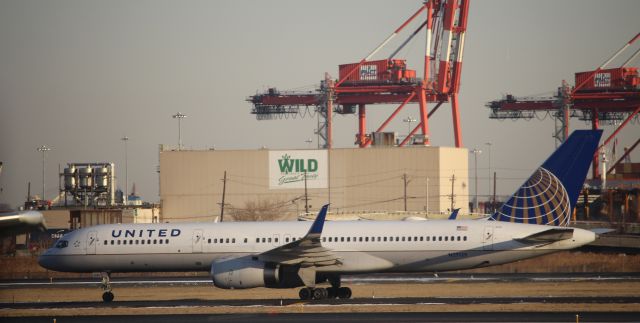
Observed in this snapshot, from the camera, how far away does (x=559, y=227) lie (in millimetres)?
37250

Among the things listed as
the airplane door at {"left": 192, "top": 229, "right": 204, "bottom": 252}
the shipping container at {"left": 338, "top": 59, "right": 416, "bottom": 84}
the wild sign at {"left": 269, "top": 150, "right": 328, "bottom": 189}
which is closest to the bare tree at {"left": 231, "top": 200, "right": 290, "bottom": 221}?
the wild sign at {"left": 269, "top": 150, "right": 328, "bottom": 189}

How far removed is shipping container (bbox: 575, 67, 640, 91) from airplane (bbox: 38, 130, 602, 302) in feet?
288

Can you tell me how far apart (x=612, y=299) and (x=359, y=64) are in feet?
282

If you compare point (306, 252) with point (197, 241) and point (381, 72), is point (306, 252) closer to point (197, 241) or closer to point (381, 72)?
point (197, 241)

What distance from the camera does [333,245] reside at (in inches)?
1465

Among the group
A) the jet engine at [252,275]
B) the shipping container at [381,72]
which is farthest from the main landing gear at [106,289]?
the shipping container at [381,72]

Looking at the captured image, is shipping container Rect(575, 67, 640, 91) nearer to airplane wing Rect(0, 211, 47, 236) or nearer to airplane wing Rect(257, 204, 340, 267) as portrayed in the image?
airplane wing Rect(257, 204, 340, 267)

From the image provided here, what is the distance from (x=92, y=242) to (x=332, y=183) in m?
70.9

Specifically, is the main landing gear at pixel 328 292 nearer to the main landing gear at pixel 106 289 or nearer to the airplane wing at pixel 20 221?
the main landing gear at pixel 106 289

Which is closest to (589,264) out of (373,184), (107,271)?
(107,271)

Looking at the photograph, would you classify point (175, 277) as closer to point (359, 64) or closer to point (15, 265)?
point (15, 265)

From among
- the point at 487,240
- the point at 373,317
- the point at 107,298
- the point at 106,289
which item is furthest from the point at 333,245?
the point at 106,289

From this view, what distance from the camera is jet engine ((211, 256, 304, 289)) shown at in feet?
114

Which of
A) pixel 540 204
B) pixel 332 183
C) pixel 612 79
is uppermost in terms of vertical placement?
pixel 612 79
